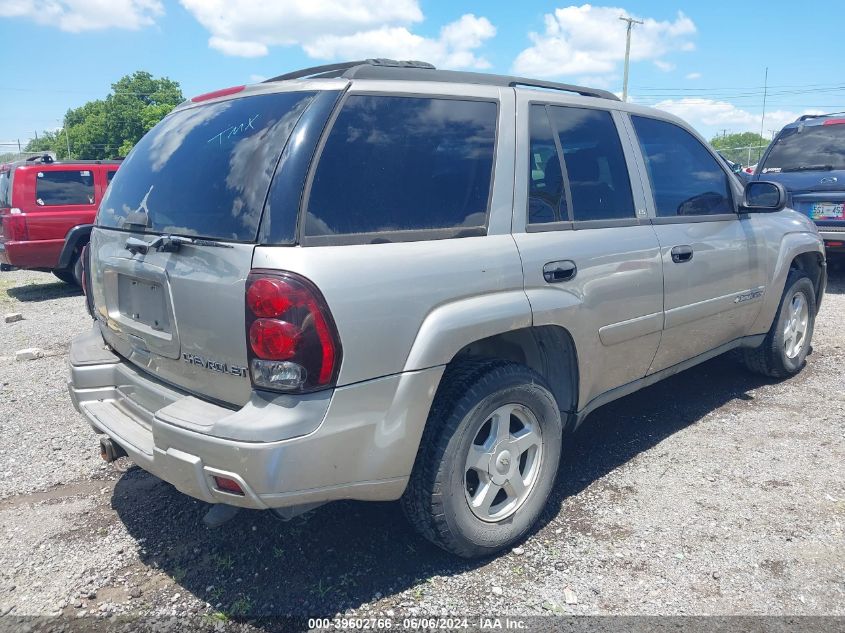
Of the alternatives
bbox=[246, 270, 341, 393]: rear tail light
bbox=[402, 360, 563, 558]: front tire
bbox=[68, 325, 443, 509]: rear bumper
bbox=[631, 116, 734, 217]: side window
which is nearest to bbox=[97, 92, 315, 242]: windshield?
bbox=[246, 270, 341, 393]: rear tail light

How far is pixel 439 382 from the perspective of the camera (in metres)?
2.54

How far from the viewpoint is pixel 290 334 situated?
2.16m

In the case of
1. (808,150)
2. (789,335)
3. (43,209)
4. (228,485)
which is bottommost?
(789,335)

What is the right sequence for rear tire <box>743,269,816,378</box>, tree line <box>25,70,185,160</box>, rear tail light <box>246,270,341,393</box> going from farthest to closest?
tree line <box>25,70,185,160</box>, rear tire <box>743,269,816,378</box>, rear tail light <box>246,270,341,393</box>

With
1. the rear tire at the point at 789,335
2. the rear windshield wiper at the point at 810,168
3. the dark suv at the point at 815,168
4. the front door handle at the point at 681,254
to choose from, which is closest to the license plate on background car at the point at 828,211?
the dark suv at the point at 815,168

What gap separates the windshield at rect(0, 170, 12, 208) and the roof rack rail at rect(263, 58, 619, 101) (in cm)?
842

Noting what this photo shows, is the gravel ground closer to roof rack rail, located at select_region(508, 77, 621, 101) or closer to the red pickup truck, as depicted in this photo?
roof rack rail, located at select_region(508, 77, 621, 101)

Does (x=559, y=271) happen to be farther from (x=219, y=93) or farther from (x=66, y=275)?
(x=66, y=275)

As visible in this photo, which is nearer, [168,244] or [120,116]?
[168,244]

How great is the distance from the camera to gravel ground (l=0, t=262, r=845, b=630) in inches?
102

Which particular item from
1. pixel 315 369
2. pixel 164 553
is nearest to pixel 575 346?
pixel 315 369

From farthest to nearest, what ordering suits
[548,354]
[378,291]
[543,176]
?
[548,354] < [543,176] < [378,291]

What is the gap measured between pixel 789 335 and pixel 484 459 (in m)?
3.41

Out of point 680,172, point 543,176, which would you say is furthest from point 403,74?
point 680,172
